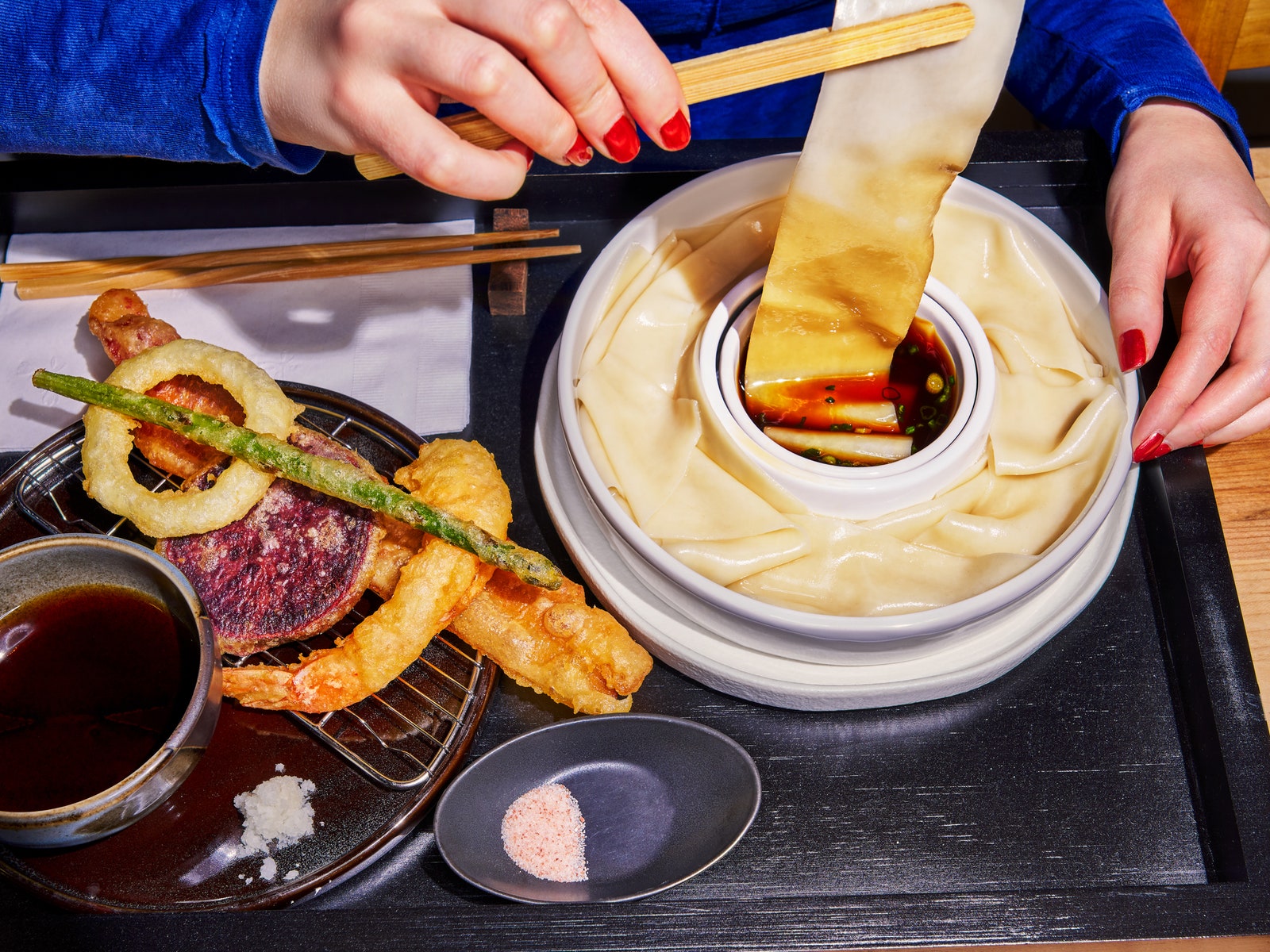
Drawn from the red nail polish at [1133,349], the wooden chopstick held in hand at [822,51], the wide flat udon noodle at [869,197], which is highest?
the wooden chopstick held in hand at [822,51]

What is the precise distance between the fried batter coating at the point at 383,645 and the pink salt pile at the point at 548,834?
34 centimetres

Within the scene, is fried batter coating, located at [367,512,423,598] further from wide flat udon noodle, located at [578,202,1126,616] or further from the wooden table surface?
the wooden table surface

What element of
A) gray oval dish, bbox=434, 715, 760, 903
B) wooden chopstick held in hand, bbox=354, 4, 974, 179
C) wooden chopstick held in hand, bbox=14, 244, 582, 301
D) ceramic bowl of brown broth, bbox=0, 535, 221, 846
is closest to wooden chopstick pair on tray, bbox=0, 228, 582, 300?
wooden chopstick held in hand, bbox=14, 244, 582, 301

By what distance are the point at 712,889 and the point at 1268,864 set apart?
3.02 ft

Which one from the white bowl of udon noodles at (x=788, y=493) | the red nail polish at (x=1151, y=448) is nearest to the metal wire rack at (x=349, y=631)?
→ the white bowl of udon noodles at (x=788, y=493)

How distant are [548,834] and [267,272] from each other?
1.45m

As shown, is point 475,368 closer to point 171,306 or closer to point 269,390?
point 269,390

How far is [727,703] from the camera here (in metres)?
1.81

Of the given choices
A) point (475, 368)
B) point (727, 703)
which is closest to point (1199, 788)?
point (727, 703)

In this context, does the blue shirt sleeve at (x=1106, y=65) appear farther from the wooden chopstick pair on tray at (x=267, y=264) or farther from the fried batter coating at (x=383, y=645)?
the fried batter coating at (x=383, y=645)

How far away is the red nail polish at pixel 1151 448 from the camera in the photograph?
69.7 inches

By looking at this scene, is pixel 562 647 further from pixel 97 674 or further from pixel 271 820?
pixel 97 674

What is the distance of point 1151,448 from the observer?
1.78m

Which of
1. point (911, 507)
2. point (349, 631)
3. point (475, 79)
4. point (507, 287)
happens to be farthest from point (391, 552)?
point (911, 507)
